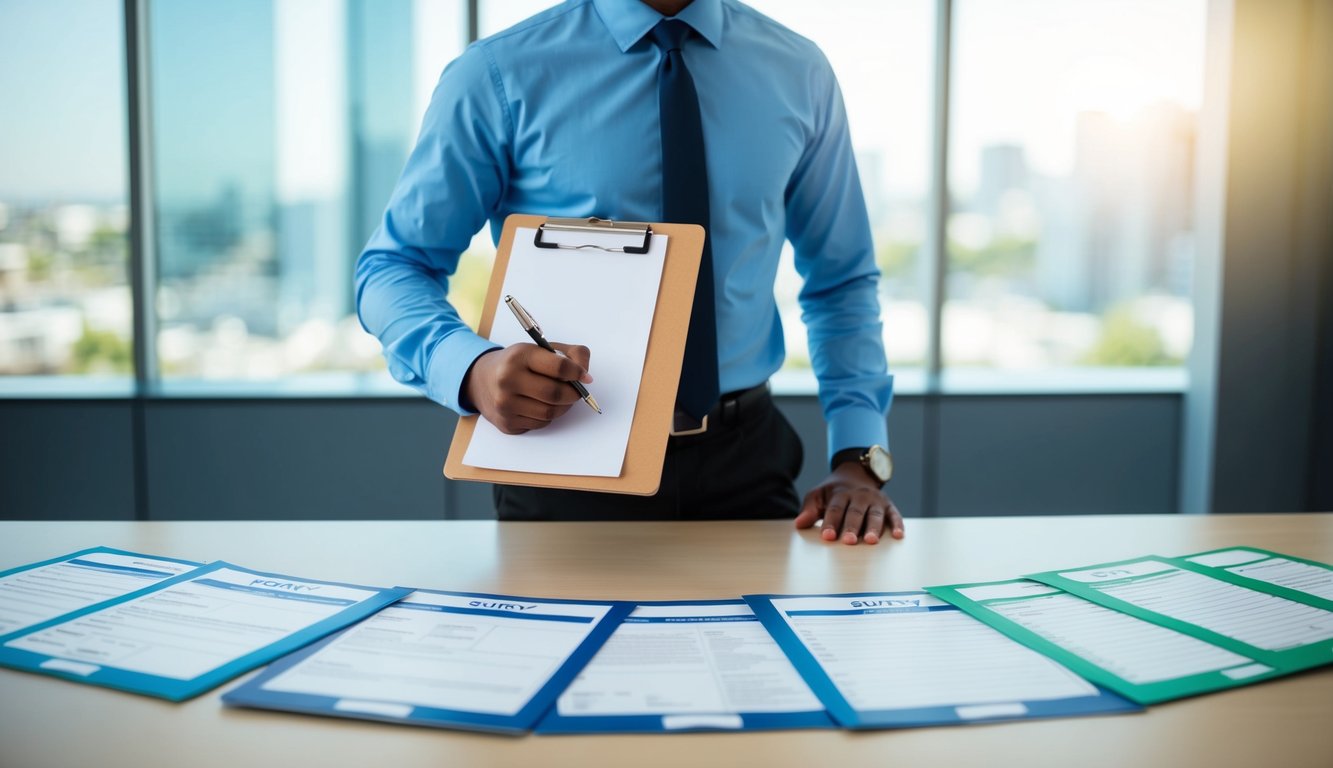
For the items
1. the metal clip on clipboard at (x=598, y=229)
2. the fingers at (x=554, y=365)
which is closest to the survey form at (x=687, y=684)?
the fingers at (x=554, y=365)

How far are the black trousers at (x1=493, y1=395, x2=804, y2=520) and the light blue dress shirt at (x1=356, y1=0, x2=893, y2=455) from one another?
9cm

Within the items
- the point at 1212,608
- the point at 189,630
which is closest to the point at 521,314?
the point at 189,630

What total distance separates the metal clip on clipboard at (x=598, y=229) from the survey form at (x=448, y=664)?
48cm

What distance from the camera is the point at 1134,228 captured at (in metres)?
3.43

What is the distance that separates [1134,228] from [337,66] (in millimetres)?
3069

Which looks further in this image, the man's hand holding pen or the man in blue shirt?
the man in blue shirt

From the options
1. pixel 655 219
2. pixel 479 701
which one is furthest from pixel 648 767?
pixel 655 219

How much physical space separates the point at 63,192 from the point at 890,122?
9.89ft

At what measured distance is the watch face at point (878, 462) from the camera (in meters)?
1.50

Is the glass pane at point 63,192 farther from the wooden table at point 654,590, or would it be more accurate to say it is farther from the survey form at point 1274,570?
the survey form at point 1274,570

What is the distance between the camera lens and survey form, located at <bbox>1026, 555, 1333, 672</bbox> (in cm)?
86

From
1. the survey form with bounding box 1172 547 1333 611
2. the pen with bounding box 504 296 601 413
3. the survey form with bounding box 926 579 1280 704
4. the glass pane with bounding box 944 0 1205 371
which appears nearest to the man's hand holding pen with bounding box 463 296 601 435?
the pen with bounding box 504 296 601 413

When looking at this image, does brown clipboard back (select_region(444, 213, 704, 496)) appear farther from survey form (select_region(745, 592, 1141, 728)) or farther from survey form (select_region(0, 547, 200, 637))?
survey form (select_region(0, 547, 200, 637))

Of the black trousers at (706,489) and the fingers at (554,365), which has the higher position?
the fingers at (554,365)
